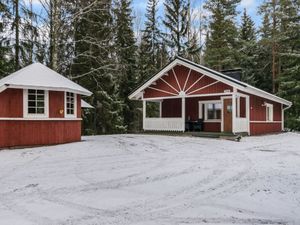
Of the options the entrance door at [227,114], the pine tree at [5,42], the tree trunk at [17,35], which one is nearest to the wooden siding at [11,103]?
the pine tree at [5,42]

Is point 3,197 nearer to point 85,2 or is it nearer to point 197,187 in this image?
point 197,187

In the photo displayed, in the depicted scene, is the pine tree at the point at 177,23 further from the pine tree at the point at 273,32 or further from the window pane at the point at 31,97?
the window pane at the point at 31,97

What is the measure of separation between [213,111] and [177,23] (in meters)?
14.0

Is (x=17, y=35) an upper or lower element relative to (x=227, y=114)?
upper

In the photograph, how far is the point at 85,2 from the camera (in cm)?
1773

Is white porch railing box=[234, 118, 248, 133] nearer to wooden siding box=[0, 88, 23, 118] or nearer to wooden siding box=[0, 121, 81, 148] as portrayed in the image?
wooden siding box=[0, 121, 81, 148]

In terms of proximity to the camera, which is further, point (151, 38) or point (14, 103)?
point (151, 38)

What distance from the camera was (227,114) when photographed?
16.9 m

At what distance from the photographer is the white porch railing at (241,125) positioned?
15.9 meters

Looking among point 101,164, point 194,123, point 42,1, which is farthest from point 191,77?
point 101,164

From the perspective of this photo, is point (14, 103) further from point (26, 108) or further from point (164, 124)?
point (164, 124)

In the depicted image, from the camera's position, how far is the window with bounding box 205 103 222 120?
18.2 meters

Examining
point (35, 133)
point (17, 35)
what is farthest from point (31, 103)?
point (17, 35)

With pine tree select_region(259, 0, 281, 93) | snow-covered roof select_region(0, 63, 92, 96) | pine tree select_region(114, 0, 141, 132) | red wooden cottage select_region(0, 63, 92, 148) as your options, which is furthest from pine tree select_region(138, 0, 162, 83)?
red wooden cottage select_region(0, 63, 92, 148)
